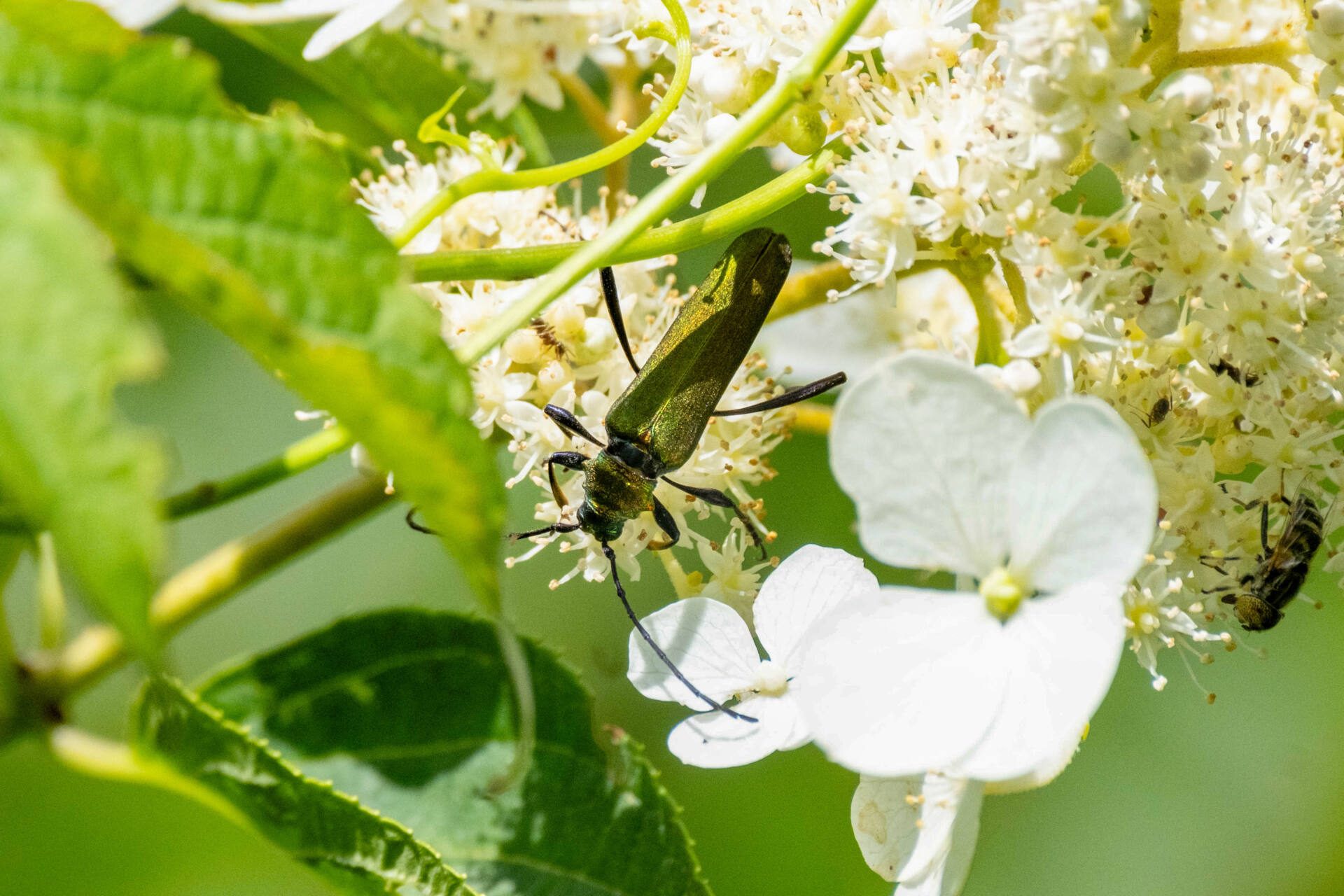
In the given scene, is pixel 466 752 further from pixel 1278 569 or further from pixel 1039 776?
pixel 1278 569

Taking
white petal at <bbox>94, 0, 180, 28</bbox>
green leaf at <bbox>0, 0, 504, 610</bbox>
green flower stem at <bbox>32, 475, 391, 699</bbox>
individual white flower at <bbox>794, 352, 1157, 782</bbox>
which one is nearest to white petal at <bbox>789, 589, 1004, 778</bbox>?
individual white flower at <bbox>794, 352, 1157, 782</bbox>

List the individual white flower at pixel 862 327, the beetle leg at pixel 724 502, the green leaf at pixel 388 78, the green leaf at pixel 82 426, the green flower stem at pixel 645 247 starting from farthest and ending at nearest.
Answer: the individual white flower at pixel 862 327 → the green leaf at pixel 388 78 → the beetle leg at pixel 724 502 → the green flower stem at pixel 645 247 → the green leaf at pixel 82 426

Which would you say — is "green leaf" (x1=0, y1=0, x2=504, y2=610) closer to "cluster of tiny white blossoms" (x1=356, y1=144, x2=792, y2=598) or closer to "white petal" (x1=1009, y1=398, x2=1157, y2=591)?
"white petal" (x1=1009, y1=398, x2=1157, y2=591)

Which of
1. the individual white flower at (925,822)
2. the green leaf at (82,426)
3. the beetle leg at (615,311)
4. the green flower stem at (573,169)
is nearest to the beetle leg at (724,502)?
the beetle leg at (615,311)

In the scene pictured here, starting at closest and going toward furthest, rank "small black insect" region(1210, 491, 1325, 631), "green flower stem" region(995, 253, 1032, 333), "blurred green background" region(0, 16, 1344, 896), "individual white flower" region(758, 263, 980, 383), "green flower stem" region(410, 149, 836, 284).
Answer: "green flower stem" region(410, 149, 836, 284)
"green flower stem" region(995, 253, 1032, 333)
"small black insect" region(1210, 491, 1325, 631)
"individual white flower" region(758, 263, 980, 383)
"blurred green background" region(0, 16, 1344, 896)

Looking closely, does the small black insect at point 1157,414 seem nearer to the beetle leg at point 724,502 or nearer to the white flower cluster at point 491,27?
the beetle leg at point 724,502

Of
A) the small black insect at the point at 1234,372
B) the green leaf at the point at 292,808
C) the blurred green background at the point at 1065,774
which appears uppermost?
the small black insect at the point at 1234,372
